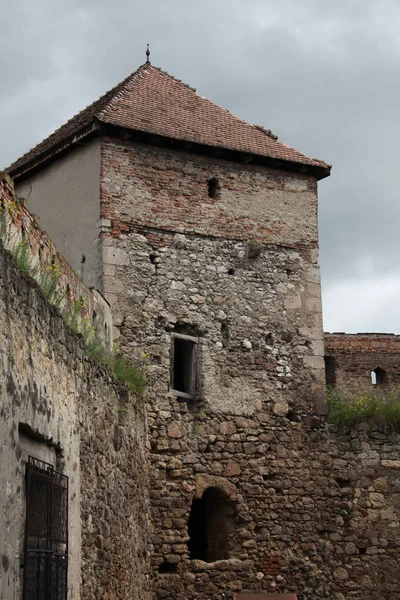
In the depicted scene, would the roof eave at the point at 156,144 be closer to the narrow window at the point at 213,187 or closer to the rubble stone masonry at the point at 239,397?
the rubble stone masonry at the point at 239,397

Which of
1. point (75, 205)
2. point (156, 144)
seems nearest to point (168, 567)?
point (75, 205)

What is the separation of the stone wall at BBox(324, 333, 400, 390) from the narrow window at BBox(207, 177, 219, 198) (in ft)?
23.5

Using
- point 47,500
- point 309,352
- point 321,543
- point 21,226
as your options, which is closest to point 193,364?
point 309,352

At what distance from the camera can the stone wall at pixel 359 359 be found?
67.2 feet

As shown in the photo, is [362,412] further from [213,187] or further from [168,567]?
[213,187]

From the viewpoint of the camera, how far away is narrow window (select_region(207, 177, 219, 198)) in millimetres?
14305

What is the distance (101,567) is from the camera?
30.3ft

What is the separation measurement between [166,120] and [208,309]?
118 inches

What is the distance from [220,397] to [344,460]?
2.13 m

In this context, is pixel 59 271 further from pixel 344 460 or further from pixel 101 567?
Result: pixel 344 460

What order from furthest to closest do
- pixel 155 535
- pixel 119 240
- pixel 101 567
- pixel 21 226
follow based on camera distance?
pixel 119 240 < pixel 155 535 < pixel 101 567 < pixel 21 226

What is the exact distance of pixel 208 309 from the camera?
44.8 ft

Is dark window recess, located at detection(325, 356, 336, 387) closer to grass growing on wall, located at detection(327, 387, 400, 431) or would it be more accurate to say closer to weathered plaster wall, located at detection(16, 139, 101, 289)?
grass growing on wall, located at detection(327, 387, 400, 431)

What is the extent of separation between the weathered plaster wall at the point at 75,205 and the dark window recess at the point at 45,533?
5.86 metres
